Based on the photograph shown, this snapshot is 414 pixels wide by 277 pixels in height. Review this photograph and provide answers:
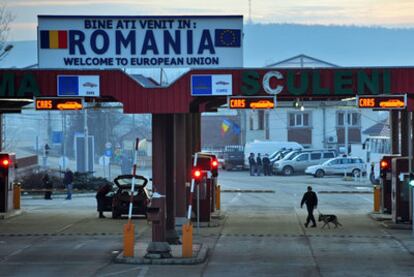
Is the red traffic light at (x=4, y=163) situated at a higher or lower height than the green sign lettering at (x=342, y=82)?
lower

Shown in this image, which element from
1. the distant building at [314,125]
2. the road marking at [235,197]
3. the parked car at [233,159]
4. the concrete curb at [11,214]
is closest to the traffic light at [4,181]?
the concrete curb at [11,214]

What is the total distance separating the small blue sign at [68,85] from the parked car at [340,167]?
1962 inches

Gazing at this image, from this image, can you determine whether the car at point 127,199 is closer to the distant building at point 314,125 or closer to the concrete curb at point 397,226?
the concrete curb at point 397,226

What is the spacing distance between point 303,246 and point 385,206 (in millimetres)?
11551

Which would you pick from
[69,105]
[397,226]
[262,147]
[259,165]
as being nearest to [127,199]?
[69,105]

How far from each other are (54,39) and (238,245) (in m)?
7.81

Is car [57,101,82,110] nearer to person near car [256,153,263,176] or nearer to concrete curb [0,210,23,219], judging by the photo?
concrete curb [0,210,23,219]

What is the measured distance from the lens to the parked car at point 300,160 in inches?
3024

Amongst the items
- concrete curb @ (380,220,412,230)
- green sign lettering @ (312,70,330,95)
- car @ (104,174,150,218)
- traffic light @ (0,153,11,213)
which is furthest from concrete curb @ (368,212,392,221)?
traffic light @ (0,153,11,213)

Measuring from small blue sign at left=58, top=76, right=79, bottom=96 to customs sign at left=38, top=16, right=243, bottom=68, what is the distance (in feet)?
1.27

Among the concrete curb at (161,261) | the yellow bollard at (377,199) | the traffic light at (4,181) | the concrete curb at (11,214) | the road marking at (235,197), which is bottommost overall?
the road marking at (235,197)

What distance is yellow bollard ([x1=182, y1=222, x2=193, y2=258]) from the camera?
23406mm

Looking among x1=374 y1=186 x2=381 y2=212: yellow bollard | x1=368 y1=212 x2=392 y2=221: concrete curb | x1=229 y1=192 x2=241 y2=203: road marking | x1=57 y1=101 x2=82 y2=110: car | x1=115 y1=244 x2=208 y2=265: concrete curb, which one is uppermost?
x1=57 y1=101 x2=82 y2=110: car

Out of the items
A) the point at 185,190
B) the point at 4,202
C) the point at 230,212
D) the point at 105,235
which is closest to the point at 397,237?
the point at 185,190
